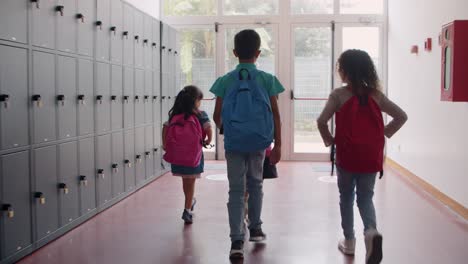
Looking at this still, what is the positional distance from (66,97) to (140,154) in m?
1.89

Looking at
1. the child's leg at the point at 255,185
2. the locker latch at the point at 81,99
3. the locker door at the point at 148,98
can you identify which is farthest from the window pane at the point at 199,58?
the child's leg at the point at 255,185

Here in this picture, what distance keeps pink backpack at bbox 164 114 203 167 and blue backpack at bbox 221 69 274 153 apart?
1.03 m

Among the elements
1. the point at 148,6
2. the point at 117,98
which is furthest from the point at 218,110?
the point at 148,6

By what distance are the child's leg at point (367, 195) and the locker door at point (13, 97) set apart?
1942mm

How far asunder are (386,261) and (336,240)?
0.51 metres

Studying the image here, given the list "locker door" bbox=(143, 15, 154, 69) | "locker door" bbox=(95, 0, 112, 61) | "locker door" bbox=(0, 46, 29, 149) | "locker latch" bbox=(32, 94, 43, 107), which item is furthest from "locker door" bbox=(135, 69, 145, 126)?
"locker door" bbox=(0, 46, 29, 149)

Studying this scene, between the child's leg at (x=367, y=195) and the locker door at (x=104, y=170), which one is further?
the locker door at (x=104, y=170)

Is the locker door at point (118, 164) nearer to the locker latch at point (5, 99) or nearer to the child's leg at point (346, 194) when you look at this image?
the locker latch at point (5, 99)

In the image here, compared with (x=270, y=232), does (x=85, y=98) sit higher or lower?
higher

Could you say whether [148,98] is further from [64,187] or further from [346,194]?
[346,194]

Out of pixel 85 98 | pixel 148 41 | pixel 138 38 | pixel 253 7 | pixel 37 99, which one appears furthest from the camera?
pixel 253 7

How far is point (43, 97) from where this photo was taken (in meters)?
3.49

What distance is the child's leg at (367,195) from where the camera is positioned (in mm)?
3054

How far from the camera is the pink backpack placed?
13.4ft
